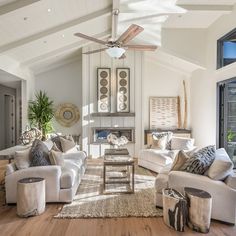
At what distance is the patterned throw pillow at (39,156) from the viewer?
12.5 feet

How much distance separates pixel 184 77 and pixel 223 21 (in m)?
2.65

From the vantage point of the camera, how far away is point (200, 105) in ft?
23.4

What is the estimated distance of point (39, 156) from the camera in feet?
12.6

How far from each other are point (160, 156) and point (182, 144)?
0.90 metres

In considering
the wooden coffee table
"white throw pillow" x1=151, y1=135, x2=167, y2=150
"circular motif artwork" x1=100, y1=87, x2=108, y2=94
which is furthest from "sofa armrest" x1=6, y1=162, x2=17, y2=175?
"circular motif artwork" x1=100, y1=87, x2=108, y2=94

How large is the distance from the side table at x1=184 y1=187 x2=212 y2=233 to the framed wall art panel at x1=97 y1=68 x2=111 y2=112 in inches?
190

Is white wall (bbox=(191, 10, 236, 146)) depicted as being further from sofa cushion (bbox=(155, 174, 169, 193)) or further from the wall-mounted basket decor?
sofa cushion (bbox=(155, 174, 169, 193))

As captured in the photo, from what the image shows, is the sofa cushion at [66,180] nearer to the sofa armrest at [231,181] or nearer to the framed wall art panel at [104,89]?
the sofa armrest at [231,181]

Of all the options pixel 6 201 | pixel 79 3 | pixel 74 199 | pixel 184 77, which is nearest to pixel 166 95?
pixel 184 77

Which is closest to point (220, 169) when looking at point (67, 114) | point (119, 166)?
point (119, 166)

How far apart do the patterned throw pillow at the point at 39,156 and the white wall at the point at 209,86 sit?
4.21 meters

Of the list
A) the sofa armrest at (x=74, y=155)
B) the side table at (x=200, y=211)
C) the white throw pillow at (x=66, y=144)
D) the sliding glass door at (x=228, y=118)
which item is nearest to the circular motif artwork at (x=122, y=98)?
the white throw pillow at (x=66, y=144)

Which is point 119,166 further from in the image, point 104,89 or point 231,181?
point 104,89

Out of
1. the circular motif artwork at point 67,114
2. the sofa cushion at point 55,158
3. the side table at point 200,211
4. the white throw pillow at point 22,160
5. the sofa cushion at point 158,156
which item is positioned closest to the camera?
the side table at point 200,211
